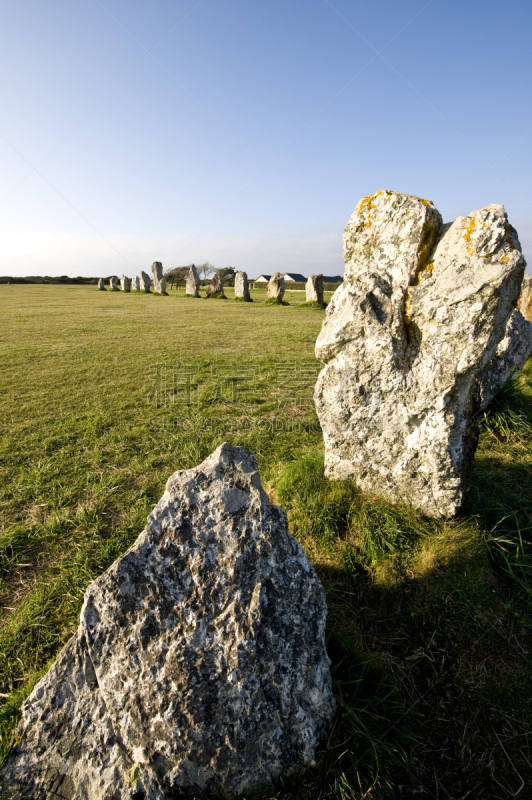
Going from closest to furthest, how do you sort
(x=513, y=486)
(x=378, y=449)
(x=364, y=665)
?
(x=364, y=665)
(x=378, y=449)
(x=513, y=486)

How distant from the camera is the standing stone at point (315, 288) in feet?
70.3

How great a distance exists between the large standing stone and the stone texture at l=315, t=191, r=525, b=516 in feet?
6.06

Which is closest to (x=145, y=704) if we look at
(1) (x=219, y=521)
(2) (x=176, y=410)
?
(1) (x=219, y=521)

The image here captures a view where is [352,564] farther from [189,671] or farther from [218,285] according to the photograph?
[218,285]

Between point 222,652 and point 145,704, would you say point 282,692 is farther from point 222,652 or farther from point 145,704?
point 145,704

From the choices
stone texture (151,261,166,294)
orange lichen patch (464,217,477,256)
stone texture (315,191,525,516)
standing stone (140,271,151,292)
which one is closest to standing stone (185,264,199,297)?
stone texture (151,261,166,294)

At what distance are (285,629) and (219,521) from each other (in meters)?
0.62

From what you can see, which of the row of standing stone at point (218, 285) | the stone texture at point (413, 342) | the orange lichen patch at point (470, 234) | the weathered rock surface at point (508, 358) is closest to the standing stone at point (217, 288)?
the row of standing stone at point (218, 285)

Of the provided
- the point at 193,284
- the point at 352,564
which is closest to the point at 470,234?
the point at 352,564

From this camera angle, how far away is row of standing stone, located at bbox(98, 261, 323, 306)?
71.7ft

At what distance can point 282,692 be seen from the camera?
1.89 m

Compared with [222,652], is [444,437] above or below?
above

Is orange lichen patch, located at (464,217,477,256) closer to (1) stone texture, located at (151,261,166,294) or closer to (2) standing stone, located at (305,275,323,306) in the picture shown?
(2) standing stone, located at (305,275,323,306)

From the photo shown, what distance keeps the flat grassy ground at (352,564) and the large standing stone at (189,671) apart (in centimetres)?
31
